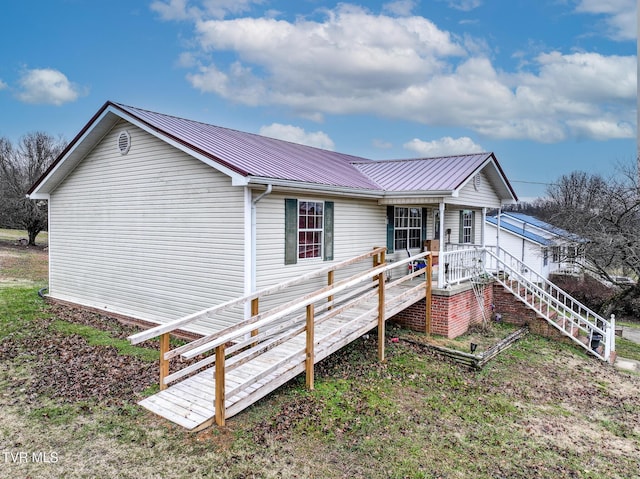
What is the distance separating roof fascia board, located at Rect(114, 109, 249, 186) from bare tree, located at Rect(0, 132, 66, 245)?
23.7 meters

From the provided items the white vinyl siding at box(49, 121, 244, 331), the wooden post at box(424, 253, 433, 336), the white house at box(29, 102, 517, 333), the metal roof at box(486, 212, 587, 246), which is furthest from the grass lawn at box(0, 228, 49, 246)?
the metal roof at box(486, 212, 587, 246)

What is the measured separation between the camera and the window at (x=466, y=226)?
50.0ft

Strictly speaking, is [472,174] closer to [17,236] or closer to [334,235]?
[334,235]

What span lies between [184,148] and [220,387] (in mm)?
5243

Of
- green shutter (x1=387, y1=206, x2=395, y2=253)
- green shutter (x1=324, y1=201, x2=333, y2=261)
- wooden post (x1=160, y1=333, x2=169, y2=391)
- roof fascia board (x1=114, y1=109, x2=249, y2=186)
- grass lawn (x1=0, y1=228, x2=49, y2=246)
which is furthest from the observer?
grass lawn (x1=0, y1=228, x2=49, y2=246)

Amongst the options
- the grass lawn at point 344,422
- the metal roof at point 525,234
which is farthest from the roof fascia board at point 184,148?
the metal roof at point 525,234

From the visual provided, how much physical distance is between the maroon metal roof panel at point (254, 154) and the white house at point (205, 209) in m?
0.06

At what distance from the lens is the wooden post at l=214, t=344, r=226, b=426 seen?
5.18m

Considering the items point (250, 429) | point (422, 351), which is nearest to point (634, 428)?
point (422, 351)

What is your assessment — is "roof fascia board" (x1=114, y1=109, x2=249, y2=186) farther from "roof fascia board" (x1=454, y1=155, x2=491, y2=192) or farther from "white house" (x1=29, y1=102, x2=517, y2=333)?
"roof fascia board" (x1=454, y1=155, x2=491, y2=192)

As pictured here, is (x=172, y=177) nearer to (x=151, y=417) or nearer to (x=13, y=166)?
(x=151, y=417)

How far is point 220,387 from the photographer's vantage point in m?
5.28

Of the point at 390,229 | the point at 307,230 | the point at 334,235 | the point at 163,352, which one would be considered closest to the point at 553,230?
the point at 390,229

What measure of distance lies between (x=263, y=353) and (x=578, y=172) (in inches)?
2131
